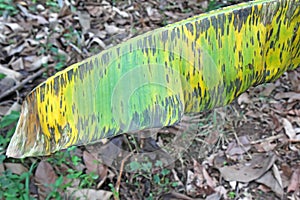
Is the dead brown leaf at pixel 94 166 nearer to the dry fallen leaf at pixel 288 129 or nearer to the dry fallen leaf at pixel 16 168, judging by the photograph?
the dry fallen leaf at pixel 16 168

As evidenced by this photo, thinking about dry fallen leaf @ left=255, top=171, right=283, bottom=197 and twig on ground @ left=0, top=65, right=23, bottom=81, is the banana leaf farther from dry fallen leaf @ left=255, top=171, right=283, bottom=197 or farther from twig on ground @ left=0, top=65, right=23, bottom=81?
twig on ground @ left=0, top=65, right=23, bottom=81

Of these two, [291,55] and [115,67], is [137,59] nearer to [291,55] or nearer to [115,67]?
[115,67]

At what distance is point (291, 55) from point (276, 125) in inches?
46.5

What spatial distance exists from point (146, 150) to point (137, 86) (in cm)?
111

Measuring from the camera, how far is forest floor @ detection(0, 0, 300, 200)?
190 cm

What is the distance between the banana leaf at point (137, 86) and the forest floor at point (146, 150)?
2.49 feet

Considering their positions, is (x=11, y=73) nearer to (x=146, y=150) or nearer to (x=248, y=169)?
(x=146, y=150)

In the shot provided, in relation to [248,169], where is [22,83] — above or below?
above

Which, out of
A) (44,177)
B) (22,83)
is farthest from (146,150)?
(22,83)

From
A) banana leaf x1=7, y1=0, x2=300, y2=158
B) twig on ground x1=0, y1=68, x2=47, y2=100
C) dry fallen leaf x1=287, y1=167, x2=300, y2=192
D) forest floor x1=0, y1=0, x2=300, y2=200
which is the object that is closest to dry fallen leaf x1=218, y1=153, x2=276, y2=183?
forest floor x1=0, y1=0, x2=300, y2=200

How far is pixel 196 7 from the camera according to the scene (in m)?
3.34

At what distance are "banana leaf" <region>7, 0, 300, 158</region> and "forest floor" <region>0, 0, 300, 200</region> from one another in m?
0.76

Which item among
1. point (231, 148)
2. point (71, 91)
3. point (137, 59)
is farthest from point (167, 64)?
point (231, 148)

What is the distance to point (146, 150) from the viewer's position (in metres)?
2.12
